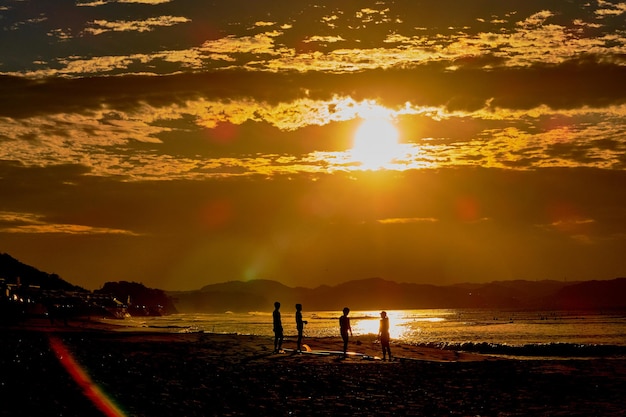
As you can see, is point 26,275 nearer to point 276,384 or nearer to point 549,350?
point 549,350

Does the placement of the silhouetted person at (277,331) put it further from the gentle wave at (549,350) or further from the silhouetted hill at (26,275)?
the silhouetted hill at (26,275)

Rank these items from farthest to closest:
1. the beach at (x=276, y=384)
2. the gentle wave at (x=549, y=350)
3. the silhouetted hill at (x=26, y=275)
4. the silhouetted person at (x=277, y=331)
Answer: the silhouetted hill at (x=26, y=275)
the gentle wave at (x=549, y=350)
the silhouetted person at (x=277, y=331)
the beach at (x=276, y=384)

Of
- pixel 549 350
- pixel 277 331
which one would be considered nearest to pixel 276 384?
pixel 277 331

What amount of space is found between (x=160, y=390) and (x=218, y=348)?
16481mm

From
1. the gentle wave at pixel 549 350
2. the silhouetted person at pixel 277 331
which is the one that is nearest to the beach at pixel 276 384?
the silhouetted person at pixel 277 331

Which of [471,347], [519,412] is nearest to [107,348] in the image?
[519,412]

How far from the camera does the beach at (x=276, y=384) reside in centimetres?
2009

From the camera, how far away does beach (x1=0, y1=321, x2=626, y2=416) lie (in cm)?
2009

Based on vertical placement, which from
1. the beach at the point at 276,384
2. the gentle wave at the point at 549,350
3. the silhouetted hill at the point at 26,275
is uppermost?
the silhouetted hill at the point at 26,275

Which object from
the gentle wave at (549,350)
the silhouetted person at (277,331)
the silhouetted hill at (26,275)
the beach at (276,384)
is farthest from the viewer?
the silhouetted hill at (26,275)

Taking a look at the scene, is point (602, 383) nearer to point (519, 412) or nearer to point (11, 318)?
point (519, 412)

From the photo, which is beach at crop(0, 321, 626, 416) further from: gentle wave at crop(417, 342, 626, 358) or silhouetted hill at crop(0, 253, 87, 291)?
silhouetted hill at crop(0, 253, 87, 291)

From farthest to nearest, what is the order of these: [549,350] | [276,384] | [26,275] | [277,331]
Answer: [26,275] < [549,350] < [277,331] < [276,384]

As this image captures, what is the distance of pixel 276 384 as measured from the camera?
83.5ft
